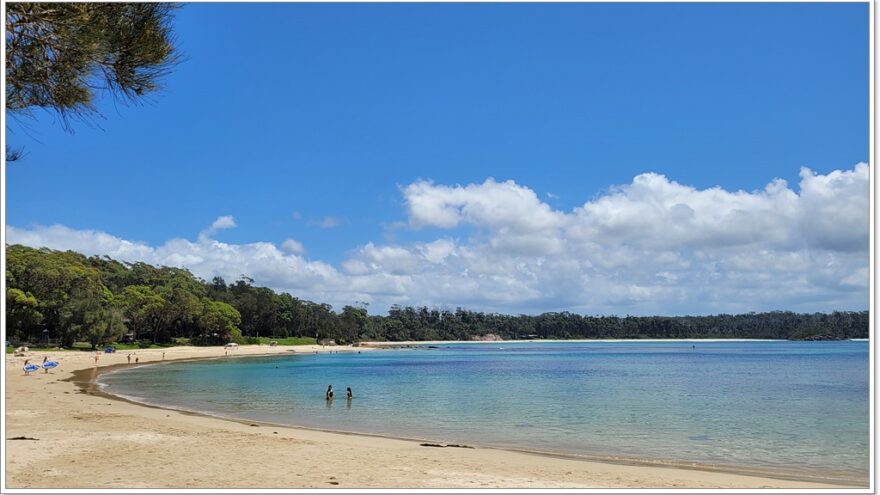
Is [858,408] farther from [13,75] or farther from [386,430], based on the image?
[13,75]

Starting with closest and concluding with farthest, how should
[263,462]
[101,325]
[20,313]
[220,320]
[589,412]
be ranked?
[263,462] → [589,412] → [20,313] → [101,325] → [220,320]

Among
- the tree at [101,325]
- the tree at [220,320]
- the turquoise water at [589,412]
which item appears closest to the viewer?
the turquoise water at [589,412]

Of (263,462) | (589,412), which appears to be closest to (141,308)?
(589,412)

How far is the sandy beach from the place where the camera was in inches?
415

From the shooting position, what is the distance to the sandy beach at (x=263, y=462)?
34.6ft

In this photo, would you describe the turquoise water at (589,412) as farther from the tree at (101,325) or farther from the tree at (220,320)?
the tree at (220,320)

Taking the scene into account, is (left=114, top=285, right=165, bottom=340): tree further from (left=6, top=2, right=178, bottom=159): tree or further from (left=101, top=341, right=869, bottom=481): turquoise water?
(left=6, top=2, right=178, bottom=159): tree

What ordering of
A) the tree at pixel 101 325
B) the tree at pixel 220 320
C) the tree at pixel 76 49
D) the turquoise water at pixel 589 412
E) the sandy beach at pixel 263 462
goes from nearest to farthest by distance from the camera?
the tree at pixel 76 49 → the sandy beach at pixel 263 462 → the turquoise water at pixel 589 412 → the tree at pixel 101 325 → the tree at pixel 220 320

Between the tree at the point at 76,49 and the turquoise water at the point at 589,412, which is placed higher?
the tree at the point at 76,49

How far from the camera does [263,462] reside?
12398 mm

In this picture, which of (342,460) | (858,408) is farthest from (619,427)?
(858,408)

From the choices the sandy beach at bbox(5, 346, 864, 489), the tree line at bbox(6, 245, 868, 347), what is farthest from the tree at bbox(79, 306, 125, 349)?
the sandy beach at bbox(5, 346, 864, 489)

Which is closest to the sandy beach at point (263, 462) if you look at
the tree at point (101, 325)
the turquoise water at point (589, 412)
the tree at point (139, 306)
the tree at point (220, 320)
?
the turquoise water at point (589, 412)

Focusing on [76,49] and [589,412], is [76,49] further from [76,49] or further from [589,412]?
[589,412]
